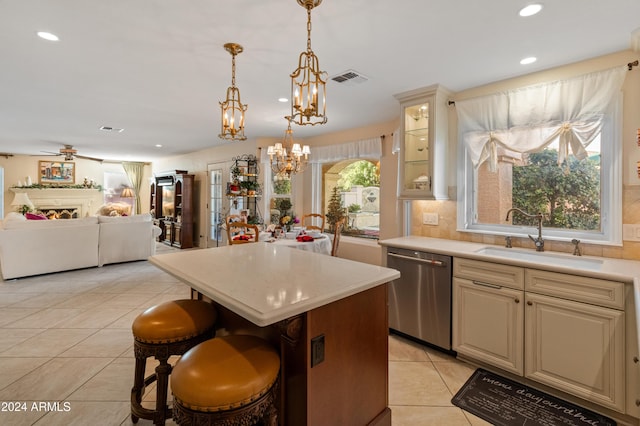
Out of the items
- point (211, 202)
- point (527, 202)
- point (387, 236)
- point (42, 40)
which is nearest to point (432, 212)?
point (527, 202)

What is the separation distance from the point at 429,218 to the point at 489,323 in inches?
50.3

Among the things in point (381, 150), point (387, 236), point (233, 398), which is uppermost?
point (381, 150)

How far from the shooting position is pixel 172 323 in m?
1.57

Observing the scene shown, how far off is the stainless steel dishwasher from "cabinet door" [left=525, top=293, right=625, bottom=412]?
0.59 metres

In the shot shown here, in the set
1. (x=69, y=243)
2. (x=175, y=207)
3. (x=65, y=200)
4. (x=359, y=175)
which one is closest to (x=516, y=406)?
(x=359, y=175)

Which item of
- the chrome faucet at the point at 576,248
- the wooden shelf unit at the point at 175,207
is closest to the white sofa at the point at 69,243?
the wooden shelf unit at the point at 175,207

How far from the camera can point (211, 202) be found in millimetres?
7375

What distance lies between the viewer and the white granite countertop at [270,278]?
1114 millimetres

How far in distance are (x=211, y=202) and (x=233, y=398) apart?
678 cm

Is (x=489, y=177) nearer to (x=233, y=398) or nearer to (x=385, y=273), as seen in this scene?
(x=385, y=273)

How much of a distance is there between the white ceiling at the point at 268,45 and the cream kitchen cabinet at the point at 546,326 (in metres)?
1.64

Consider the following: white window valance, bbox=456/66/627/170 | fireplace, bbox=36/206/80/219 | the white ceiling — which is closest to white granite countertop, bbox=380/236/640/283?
white window valance, bbox=456/66/627/170

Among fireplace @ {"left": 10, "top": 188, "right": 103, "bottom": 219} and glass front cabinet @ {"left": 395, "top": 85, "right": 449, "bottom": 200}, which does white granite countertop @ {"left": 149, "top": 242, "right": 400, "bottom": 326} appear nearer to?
glass front cabinet @ {"left": 395, "top": 85, "right": 449, "bottom": 200}

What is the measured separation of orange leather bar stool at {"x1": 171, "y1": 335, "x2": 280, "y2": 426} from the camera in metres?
1.07
